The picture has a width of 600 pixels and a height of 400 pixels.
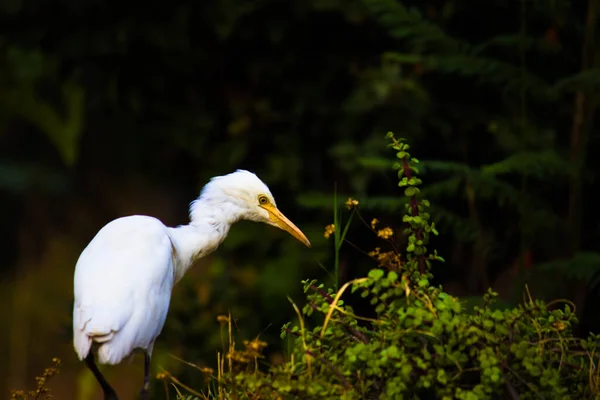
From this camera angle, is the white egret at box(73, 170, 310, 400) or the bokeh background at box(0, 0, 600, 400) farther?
the bokeh background at box(0, 0, 600, 400)

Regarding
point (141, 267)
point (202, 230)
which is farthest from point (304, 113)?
point (141, 267)

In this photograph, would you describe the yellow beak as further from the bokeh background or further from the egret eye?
the bokeh background

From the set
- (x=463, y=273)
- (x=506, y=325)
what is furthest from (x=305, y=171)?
(x=506, y=325)

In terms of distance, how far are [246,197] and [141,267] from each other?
2.34ft

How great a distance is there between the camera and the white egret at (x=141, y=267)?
363cm

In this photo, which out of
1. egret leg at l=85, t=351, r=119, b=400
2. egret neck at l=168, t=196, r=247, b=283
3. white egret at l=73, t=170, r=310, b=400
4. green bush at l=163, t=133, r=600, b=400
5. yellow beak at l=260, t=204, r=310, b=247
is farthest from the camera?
yellow beak at l=260, t=204, r=310, b=247

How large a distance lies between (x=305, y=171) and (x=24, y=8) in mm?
1668

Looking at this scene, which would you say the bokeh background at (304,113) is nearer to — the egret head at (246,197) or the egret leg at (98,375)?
the egret head at (246,197)

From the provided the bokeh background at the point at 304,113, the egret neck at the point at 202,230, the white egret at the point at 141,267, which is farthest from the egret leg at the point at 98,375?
the bokeh background at the point at 304,113

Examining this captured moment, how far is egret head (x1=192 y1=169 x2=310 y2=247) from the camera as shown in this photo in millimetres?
4465

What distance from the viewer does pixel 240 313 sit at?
5.88m

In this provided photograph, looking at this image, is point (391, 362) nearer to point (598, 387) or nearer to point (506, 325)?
point (506, 325)

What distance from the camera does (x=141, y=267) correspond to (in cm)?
387

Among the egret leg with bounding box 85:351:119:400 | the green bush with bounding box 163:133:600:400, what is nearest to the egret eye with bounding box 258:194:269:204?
the egret leg with bounding box 85:351:119:400
